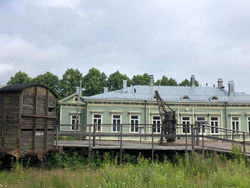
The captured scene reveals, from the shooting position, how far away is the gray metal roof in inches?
1038

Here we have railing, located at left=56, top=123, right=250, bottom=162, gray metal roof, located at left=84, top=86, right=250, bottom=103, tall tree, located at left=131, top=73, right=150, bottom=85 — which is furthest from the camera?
tall tree, located at left=131, top=73, right=150, bottom=85

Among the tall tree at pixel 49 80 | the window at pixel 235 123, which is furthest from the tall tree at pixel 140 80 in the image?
the window at pixel 235 123

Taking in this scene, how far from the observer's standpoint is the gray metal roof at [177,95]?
26.4m

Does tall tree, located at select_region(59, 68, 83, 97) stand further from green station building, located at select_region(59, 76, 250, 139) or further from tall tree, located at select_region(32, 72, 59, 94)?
green station building, located at select_region(59, 76, 250, 139)

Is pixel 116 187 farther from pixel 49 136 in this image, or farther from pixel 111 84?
pixel 111 84

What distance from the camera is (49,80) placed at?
46.2 m

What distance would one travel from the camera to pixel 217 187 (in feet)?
20.8

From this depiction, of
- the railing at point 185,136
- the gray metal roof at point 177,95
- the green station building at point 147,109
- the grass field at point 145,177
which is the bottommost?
the grass field at point 145,177

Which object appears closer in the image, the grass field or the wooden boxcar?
the grass field

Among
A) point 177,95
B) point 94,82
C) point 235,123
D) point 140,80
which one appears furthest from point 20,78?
point 235,123

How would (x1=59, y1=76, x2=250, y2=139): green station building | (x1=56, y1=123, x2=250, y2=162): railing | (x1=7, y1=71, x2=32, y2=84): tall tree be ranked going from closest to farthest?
1. (x1=56, y1=123, x2=250, y2=162): railing
2. (x1=59, y1=76, x2=250, y2=139): green station building
3. (x1=7, y1=71, x2=32, y2=84): tall tree

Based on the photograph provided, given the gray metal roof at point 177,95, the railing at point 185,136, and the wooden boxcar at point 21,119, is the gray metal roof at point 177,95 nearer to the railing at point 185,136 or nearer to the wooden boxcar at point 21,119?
the railing at point 185,136

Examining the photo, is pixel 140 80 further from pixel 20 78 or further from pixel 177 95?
pixel 20 78

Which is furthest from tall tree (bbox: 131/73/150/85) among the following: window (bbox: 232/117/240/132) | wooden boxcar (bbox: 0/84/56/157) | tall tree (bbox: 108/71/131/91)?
wooden boxcar (bbox: 0/84/56/157)
